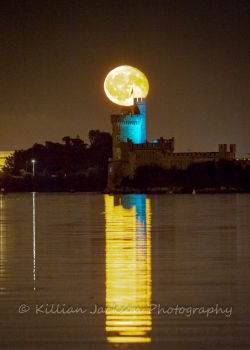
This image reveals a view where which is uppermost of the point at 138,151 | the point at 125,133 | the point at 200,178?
the point at 125,133

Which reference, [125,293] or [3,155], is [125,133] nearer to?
[125,293]

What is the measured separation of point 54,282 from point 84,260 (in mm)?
1959

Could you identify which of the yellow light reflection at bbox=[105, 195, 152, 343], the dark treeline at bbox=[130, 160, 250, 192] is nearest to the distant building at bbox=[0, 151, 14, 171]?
the dark treeline at bbox=[130, 160, 250, 192]

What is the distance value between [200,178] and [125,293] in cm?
5271

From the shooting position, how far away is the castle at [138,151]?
206 feet

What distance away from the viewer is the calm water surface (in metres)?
5.09

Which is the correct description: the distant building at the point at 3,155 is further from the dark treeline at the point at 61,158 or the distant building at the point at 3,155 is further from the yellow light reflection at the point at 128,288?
the yellow light reflection at the point at 128,288

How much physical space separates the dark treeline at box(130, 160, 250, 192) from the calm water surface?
1829 inches

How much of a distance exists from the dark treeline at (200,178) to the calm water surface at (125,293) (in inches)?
1829

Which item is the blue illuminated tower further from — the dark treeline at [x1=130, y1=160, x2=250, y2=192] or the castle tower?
the dark treeline at [x1=130, y1=160, x2=250, y2=192]

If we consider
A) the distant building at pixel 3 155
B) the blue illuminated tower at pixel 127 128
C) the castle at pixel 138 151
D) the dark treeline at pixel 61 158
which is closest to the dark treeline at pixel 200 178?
the castle at pixel 138 151

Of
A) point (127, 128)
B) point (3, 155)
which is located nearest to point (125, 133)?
point (127, 128)

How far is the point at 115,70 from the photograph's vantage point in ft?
219

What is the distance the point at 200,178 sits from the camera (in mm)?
59062
